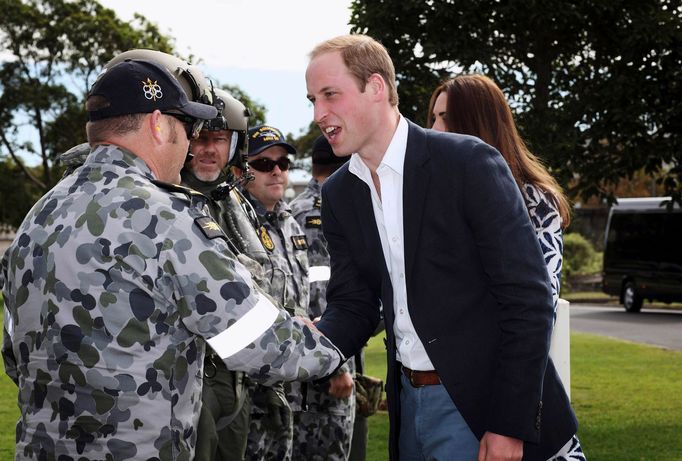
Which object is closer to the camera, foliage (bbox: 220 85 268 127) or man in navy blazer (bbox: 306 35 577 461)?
man in navy blazer (bbox: 306 35 577 461)

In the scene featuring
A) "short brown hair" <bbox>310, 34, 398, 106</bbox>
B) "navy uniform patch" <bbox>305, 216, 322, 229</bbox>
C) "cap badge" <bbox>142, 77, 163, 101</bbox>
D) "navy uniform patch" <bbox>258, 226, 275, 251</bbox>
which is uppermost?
"short brown hair" <bbox>310, 34, 398, 106</bbox>

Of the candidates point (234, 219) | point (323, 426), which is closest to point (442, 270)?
point (234, 219)

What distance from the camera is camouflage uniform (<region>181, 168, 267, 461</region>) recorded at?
13.3 feet

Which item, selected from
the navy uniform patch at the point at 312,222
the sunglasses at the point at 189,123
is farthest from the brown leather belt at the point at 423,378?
the navy uniform patch at the point at 312,222

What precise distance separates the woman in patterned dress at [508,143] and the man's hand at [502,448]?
58cm

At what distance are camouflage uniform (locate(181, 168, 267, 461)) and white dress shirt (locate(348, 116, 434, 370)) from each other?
2.31 ft

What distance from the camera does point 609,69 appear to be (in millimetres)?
10312

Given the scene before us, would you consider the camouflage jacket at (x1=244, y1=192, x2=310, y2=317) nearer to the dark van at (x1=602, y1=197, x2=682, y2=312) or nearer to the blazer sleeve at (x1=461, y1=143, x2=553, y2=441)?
the blazer sleeve at (x1=461, y1=143, x2=553, y2=441)

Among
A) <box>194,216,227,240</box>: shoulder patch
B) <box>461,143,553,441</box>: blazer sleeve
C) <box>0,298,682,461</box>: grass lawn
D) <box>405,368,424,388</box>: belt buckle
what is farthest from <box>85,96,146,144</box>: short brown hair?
<box>0,298,682,461</box>: grass lawn

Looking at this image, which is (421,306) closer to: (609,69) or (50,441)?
(50,441)

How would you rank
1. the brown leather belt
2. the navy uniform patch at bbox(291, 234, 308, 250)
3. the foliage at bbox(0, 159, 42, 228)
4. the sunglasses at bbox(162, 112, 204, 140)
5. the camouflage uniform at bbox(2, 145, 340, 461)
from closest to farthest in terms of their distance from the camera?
the camouflage uniform at bbox(2, 145, 340, 461), the sunglasses at bbox(162, 112, 204, 140), the brown leather belt, the navy uniform patch at bbox(291, 234, 308, 250), the foliage at bbox(0, 159, 42, 228)

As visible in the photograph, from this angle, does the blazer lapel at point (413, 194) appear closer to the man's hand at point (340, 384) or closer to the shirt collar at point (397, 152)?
the shirt collar at point (397, 152)

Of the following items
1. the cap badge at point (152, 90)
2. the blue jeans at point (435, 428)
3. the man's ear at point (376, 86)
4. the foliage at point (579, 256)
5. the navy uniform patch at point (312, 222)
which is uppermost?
the man's ear at point (376, 86)

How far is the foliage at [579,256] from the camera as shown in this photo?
43.2m
